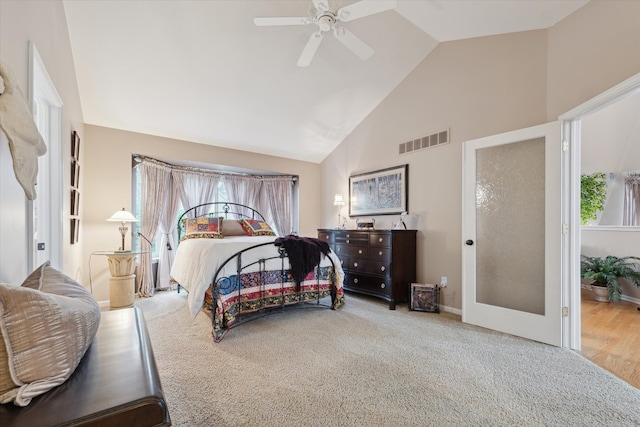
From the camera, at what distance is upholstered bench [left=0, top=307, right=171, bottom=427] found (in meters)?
0.73

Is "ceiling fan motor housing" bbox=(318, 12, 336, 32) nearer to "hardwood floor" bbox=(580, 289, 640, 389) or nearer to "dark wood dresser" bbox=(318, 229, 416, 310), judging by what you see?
"dark wood dresser" bbox=(318, 229, 416, 310)

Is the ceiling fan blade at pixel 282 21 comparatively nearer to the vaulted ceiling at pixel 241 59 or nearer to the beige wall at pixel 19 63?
the vaulted ceiling at pixel 241 59

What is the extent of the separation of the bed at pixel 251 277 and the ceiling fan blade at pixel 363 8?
219 cm

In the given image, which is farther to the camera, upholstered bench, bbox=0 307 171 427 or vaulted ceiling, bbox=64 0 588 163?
vaulted ceiling, bbox=64 0 588 163

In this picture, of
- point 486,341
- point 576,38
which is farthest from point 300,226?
point 576,38

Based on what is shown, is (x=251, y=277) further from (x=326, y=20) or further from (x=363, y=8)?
(x=363, y=8)

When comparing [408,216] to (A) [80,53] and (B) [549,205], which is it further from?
(A) [80,53]

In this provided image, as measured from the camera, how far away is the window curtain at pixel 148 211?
13.5 feet

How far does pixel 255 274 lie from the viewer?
3.01 m

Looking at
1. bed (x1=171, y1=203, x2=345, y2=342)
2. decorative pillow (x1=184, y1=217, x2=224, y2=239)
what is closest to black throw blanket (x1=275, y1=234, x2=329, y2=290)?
bed (x1=171, y1=203, x2=345, y2=342)

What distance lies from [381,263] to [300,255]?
3.89 feet

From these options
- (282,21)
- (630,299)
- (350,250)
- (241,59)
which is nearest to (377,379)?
(350,250)

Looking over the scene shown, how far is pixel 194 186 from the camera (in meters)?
4.94

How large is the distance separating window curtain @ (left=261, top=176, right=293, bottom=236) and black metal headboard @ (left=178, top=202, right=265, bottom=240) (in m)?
0.24
